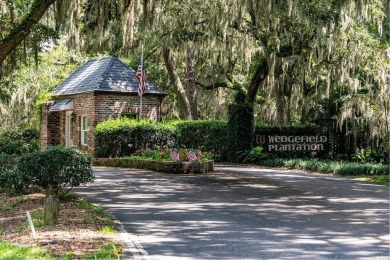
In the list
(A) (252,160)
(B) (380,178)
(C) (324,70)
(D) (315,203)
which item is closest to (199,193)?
(D) (315,203)

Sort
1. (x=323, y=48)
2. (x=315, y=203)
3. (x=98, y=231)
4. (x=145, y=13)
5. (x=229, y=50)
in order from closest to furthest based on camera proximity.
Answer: (x=98, y=231)
(x=315, y=203)
(x=145, y=13)
(x=323, y=48)
(x=229, y=50)

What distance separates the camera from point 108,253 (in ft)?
22.0

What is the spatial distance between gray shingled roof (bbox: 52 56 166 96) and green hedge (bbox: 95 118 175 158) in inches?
101

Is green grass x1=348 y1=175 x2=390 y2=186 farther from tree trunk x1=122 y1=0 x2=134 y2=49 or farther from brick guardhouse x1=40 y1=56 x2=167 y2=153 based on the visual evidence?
brick guardhouse x1=40 y1=56 x2=167 y2=153

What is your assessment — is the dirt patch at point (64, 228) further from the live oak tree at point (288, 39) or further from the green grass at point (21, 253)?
the live oak tree at point (288, 39)

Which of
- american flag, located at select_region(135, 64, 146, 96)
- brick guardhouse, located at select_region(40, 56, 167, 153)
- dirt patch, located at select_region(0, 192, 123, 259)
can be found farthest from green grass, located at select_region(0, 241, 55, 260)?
brick guardhouse, located at select_region(40, 56, 167, 153)

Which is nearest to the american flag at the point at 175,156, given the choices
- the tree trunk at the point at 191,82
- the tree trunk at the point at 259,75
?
the tree trunk at the point at 259,75

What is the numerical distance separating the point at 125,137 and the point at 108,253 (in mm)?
16135

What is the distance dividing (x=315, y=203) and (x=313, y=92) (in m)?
19.2

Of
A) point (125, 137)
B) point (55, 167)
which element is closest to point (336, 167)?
point (125, 137)

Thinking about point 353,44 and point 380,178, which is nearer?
point 380,178

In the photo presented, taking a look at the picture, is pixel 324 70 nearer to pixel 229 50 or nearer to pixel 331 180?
pixel 229 50

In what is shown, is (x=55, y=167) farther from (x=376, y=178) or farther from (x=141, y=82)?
(x=141, y=82)

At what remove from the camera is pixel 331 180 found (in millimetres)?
16625
